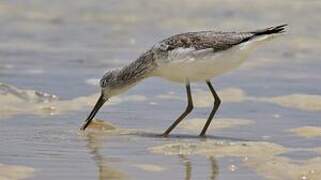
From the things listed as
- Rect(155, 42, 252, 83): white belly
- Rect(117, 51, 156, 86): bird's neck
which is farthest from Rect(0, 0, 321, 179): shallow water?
Rect(155, 42, 252, 83): white belly

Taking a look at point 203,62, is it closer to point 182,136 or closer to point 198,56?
point 198,56

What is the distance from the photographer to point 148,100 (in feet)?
36.3

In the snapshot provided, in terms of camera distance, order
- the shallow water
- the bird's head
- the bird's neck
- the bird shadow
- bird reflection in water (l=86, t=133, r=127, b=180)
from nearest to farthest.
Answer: bird reflection in water (l=86, t=133, r=127, b=180) → the shallow water → the bird shadow → the bird's neck → the bird's head

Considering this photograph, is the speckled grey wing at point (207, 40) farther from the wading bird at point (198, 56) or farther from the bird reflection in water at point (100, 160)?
the bird reflection in water at point (100, 160)

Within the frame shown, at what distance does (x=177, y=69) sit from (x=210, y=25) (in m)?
7.41

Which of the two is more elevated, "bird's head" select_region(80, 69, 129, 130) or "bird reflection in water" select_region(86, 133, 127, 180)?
"bird's head" select_region(80, 69, 129, 130)

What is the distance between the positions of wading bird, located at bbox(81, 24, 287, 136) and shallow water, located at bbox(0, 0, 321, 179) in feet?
1.78

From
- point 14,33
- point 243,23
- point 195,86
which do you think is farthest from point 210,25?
point 195,86

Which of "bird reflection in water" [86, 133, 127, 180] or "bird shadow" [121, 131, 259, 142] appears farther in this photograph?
"bird shadow" [121, 131, 259, 142]

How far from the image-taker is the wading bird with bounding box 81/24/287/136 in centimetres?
912

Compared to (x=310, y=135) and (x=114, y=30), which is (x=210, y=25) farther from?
(x=310, y=135)

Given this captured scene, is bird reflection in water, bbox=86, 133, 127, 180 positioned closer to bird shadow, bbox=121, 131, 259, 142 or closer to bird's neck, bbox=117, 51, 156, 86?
bird shadow, bbox=121, 131, 259, 142

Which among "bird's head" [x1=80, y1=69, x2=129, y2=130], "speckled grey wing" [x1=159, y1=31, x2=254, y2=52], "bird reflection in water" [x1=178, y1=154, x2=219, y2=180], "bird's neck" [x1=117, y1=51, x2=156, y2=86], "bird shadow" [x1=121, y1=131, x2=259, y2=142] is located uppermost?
"speckled grey wing" [x1=159, y1=31, x2=254, y2=52]

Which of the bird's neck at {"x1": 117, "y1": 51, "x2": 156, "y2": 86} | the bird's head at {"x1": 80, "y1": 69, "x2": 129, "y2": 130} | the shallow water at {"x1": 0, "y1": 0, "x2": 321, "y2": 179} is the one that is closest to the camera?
the shallow water at {"x1": 0, "y1": 0, "x2": 321, "y2": 179}
